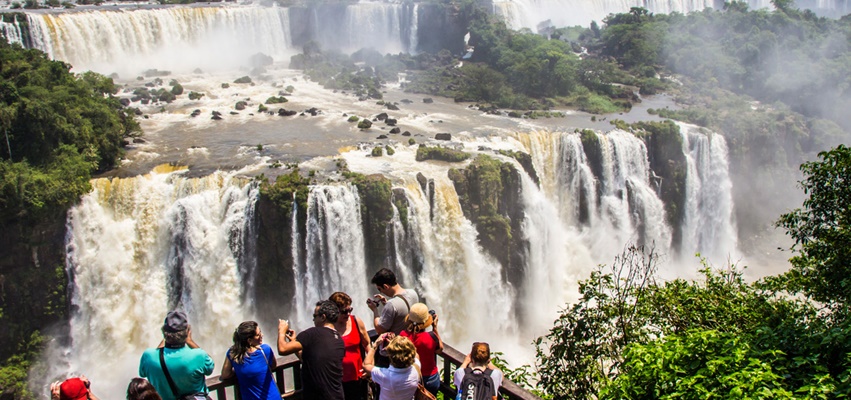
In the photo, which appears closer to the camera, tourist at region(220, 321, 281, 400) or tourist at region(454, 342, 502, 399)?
tourist at region(220, 321, 281, 400)

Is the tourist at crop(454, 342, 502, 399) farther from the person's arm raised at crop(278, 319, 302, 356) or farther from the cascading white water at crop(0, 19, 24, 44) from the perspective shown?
the cascading white water at crop(0, 19, 24, 44)

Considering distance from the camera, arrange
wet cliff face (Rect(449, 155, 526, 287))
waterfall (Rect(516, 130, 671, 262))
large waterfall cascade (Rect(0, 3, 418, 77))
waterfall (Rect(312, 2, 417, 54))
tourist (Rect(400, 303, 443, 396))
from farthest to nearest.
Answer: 1. waterfall (Rect(312, 2, 417, 54))
2. large waterfall cascade (Rect(0, 3, 418, 77))
3. waterfall (Rect(516, 130, 671, 262))
4. wet cliff face (Rect(449, 155, 526, 287))
5. tourist (Rect(400, 303, 443, 396))

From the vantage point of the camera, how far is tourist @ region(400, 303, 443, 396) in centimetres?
575

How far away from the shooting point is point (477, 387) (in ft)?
17.7

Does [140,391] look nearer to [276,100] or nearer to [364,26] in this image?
[276,100]

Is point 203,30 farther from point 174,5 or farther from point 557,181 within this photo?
point 557,181

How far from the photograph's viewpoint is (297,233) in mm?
18656

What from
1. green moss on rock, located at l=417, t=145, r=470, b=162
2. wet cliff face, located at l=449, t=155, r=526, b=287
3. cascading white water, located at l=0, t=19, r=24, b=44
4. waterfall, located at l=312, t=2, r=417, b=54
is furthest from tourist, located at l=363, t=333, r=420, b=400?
waterfall, located at l=312, t=2, r=417, b=54

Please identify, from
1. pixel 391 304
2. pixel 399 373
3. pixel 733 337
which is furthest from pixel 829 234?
pixel 399 373

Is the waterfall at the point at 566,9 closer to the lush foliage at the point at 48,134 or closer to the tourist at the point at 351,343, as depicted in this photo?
the lush foliage at the point at 48,134

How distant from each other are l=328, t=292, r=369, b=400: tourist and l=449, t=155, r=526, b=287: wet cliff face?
1561 cm

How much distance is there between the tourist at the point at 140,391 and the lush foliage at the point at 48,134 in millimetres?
15005

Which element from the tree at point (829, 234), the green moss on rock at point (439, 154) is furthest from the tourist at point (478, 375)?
the green moss on rock at point (439, 154)

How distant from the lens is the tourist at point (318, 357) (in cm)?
544
